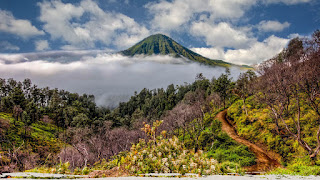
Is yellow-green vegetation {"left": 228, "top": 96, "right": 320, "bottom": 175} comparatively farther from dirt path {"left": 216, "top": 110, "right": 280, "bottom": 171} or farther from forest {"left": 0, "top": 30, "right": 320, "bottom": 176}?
dirt path {"left": 216, "top": 110, "right": 280, "bottom": 171}

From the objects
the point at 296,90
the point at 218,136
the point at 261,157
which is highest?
the point at 296,90

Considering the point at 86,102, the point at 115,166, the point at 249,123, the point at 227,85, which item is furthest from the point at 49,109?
Answer: the point at 115,166

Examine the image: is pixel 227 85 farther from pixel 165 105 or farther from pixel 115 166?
pixel 165 105

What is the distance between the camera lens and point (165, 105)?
326 feet

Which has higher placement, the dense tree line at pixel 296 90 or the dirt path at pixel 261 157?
the dense tree line at pixel 296 90

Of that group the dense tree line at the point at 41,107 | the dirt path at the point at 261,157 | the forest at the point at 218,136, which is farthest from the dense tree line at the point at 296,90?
the dense tree line at the point at 41,107

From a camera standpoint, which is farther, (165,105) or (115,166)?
(165,105)

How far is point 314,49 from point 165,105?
7808 centimetres

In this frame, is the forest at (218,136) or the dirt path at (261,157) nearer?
the forest at (218,136)

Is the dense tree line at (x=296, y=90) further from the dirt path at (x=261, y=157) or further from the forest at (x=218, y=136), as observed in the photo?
the dirt path at (x=261, y=157)

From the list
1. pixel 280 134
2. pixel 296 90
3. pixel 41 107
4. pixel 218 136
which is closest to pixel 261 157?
pixel 280 134

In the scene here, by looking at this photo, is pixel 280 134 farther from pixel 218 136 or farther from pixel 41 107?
pixel 41 107

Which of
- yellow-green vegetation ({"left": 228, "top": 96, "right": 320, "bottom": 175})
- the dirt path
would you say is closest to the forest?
yellow-green vegetation ({"left": 228, "top": 96, "right": 320, "bottom": 175})

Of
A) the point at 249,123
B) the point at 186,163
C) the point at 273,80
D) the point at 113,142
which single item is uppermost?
the point at 273,80
